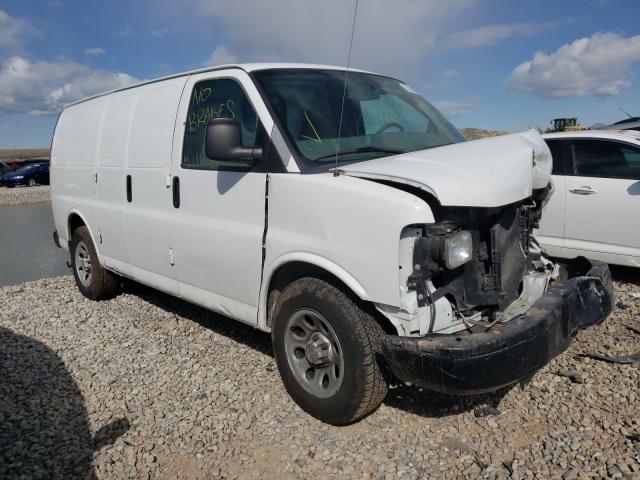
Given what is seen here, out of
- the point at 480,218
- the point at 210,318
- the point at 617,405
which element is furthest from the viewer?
the point at 210,318

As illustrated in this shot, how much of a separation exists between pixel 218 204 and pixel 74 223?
3399mm

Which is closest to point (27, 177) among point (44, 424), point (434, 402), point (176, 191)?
point (176, 191)

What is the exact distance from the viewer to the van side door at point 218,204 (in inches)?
143

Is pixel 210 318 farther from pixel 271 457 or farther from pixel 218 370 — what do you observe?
pixel 271 457

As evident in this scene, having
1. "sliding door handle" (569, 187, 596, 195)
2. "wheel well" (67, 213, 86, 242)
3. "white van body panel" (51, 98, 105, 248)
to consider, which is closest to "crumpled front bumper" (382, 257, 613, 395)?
"sliding door handle" (569, 187, 596, 195)

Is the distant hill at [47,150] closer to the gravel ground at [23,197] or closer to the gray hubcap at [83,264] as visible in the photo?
the gray hubcap at [83,264]

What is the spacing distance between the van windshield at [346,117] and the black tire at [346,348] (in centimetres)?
83

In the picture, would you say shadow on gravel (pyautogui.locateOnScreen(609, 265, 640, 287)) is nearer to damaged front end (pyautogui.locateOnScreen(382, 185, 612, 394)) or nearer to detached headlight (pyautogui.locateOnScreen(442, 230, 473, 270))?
damaged front end (pyautogui.locateOnScreen(382, 185, 612, 394))

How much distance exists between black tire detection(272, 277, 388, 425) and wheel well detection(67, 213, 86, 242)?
12.9 ft

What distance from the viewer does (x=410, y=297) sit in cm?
284

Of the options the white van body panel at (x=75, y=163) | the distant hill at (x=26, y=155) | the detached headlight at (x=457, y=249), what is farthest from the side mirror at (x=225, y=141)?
the distant hill at (x=26, y=155)

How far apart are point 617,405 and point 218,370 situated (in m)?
2.85

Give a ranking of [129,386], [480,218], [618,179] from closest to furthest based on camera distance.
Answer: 1. [480,218]
2. [129,386]
3. [618,179]

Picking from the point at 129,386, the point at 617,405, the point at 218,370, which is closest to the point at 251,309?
the point at 218,370
